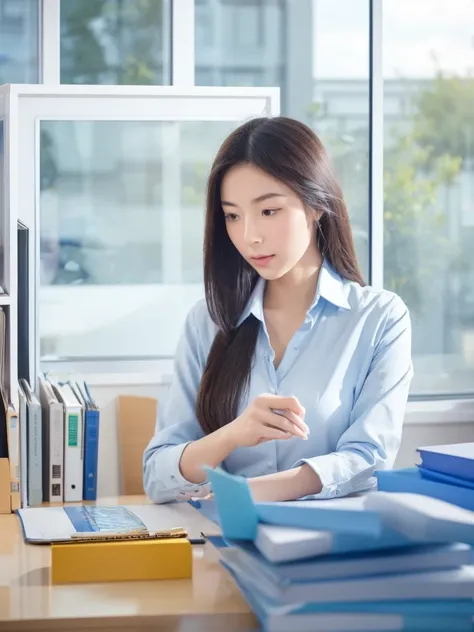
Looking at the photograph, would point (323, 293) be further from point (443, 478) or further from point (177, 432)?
point (443, 478)

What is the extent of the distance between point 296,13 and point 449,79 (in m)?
0.61

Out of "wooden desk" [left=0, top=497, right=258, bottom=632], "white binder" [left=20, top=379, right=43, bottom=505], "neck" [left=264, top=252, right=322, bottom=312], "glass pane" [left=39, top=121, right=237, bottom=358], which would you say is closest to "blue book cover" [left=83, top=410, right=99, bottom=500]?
"white binder" [left=20, top=379, right=43, bottom=505]

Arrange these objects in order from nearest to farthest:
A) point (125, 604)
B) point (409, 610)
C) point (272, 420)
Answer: point (409, 610)
point (125, 604)
point (272, 420)

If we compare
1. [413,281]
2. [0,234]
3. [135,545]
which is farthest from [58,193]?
[135,545]

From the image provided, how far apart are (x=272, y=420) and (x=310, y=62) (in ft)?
6.64

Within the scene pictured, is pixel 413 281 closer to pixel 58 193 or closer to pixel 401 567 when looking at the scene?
pixel 58 193

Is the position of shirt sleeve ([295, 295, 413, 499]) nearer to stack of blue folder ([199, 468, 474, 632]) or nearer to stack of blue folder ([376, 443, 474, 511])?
stack of blue folder ([376, 443, 474, 511])

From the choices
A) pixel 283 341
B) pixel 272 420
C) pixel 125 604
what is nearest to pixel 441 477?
pixel 272 420

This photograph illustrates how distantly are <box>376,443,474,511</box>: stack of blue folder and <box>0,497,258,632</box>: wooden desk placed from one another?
29 cm

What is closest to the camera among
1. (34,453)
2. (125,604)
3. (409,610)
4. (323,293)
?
(409,610)

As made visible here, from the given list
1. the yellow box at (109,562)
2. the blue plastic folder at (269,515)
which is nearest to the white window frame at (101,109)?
the yellow box at (109,562)

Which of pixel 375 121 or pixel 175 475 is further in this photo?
pixel 375 121

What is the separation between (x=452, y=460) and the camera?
1.32m

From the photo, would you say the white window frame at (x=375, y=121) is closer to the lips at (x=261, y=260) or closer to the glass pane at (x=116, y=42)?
the glass pane at (x=116, y=42)
